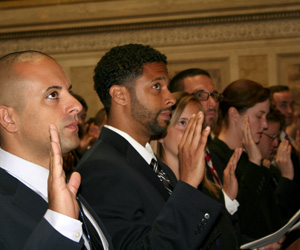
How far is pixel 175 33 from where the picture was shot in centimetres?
764

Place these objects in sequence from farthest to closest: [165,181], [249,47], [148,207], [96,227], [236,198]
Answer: [249,47] → [236,198] → [165,181] → [148,207] → [96,227]

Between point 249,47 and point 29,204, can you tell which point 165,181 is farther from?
point 249,47

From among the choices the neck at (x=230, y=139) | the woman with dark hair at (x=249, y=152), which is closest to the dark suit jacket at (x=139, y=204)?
the woman with dark hair at (x=249, y=152)

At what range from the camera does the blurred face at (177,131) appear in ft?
10.5

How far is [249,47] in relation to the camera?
7.43m

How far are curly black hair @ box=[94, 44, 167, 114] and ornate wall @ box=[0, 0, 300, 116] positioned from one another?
A: 4655 mm

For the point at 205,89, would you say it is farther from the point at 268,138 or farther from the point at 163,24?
the point at 163,24

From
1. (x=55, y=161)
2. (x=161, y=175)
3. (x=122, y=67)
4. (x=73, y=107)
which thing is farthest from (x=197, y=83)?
(x=55, y=161)

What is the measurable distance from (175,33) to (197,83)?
144 inches

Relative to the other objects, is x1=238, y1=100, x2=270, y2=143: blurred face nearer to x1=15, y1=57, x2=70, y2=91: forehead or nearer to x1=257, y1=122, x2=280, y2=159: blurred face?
x1=257, y1=122, x2=280, y2=159: blurred face

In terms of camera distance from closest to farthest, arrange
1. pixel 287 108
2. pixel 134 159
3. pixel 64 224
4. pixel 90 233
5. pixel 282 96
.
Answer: pixel 64 224
pixel 90 233
pixel 134 159
pixel 282 96
pixel 287 108

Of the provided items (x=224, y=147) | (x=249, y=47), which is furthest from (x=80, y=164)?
(x=249, y=47)

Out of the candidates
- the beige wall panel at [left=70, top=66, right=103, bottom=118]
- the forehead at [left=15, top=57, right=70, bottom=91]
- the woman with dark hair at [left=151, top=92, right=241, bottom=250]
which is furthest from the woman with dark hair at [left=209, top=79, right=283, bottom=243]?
the beige wall panel at [left=70, top=66, right=103, bottom=118]

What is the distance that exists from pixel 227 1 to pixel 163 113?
5.06m
